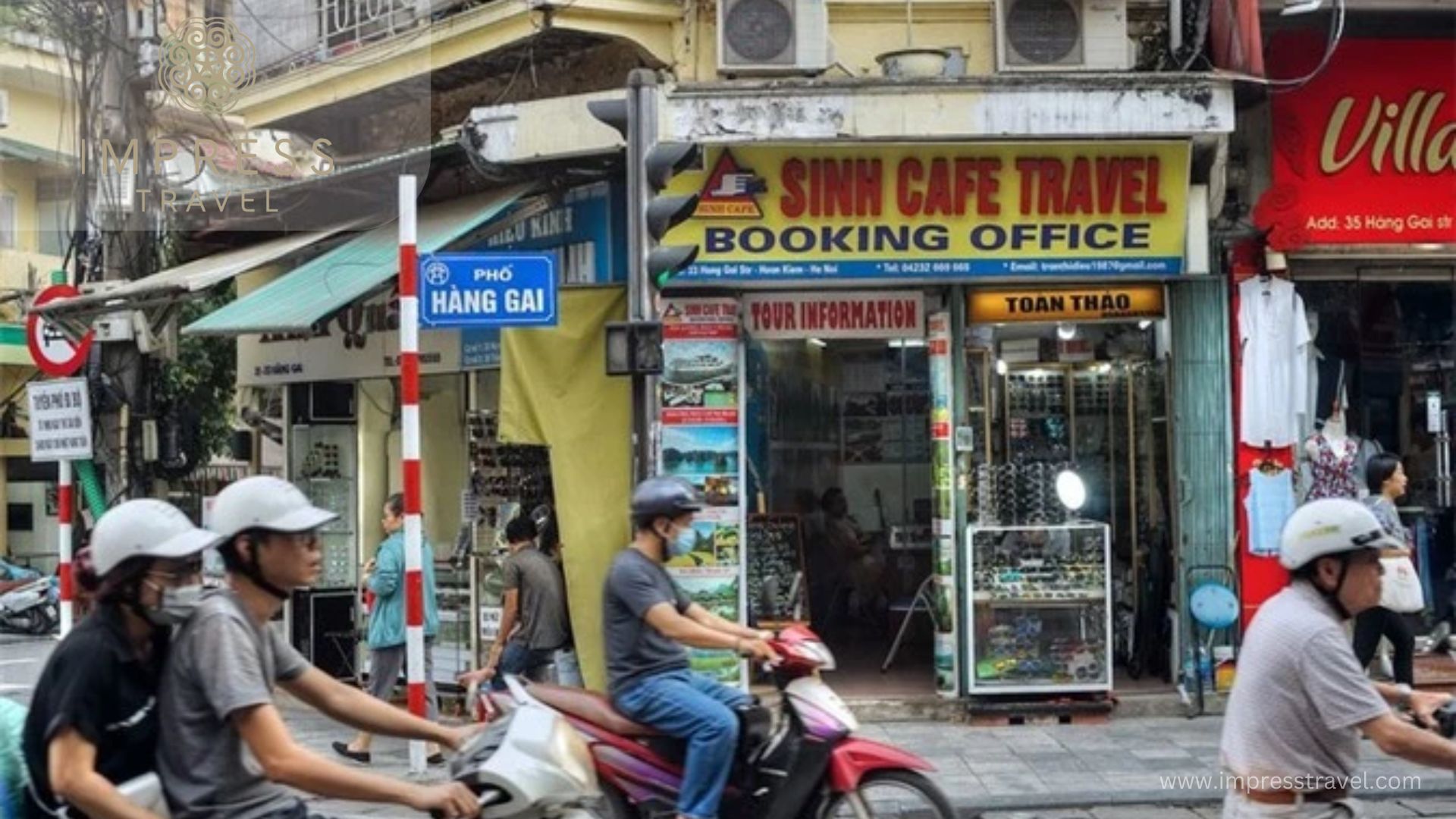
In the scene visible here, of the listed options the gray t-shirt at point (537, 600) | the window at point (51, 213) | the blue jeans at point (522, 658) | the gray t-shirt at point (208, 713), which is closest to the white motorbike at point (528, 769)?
the gray t-shirt at point (208, 713)

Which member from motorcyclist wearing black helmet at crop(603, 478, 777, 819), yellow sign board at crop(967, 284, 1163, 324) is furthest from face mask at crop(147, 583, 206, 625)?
yellow sign board at crop(967, 284, 1163, 324)

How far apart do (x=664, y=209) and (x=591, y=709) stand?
3.35 m

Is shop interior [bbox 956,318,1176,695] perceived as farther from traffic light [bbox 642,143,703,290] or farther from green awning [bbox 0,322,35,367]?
green awning [bbox 0,322,35,367]

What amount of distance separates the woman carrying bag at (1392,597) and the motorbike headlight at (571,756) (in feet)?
22.4

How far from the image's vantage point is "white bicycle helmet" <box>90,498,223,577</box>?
3727mm

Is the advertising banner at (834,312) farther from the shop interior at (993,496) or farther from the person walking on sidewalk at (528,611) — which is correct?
the person walking on sidewalk at (528,611)

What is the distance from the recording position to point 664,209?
9.12 metres

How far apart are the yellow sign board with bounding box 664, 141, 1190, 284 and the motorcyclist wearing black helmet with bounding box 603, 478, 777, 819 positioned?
466 cm

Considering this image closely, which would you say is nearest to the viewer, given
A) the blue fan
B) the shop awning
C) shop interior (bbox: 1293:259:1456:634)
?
the blue fan


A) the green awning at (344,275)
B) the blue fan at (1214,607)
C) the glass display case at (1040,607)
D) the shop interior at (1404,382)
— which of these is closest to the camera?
the green awning at (344,275)

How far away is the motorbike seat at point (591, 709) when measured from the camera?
22.2 feet

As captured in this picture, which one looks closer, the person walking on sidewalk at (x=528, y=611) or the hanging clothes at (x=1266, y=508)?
the person walking on sidewalk at (x=528, y=611)

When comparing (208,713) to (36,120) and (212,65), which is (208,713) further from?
(36,120)

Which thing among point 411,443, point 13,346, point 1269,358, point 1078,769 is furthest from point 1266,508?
point 13,346
